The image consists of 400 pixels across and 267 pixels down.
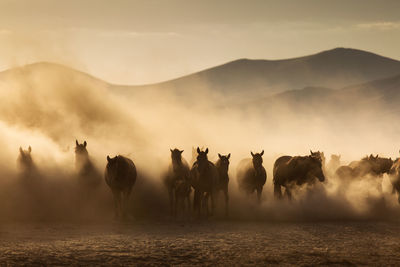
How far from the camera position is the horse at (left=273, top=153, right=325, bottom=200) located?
70.3 feet

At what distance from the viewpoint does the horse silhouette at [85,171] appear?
2053 centimetres

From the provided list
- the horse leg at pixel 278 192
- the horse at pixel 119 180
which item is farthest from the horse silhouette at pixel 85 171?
the horse leg at pixel 278 192

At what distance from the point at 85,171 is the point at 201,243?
293 inches

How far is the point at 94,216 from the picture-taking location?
20.3 m

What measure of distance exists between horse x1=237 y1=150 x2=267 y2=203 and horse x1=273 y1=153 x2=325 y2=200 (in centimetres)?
58

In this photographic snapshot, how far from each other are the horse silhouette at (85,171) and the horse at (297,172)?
6.41 m

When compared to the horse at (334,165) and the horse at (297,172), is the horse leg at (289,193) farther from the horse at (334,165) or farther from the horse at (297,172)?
the horse at (334,165)

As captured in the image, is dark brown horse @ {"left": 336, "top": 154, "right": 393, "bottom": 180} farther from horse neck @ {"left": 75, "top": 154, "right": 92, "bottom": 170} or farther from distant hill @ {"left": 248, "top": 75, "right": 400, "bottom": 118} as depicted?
distant hill @ {"left": 248, "top": 75, "right": 400, "bottom": 118}

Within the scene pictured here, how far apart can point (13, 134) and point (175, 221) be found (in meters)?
13.4

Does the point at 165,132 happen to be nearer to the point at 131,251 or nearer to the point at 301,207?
the point at 301,207

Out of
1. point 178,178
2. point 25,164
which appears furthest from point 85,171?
point 178,178

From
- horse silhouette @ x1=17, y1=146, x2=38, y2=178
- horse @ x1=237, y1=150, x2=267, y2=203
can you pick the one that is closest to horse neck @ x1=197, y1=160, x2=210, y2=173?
horse @ x1=237, y1=150, x2=267, y2=203

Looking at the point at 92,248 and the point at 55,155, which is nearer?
the point at 92,248

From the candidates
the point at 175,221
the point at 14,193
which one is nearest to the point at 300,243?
the point at 175,221
